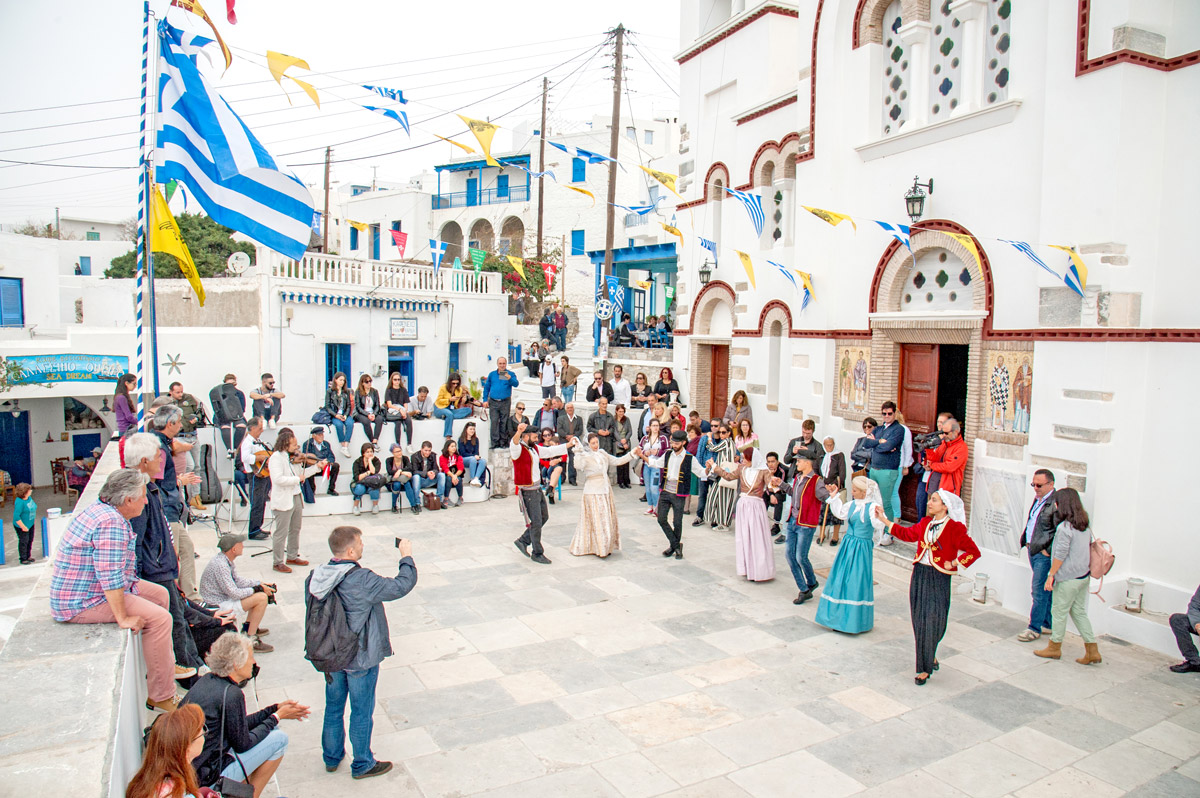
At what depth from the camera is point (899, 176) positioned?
1114 centimetres

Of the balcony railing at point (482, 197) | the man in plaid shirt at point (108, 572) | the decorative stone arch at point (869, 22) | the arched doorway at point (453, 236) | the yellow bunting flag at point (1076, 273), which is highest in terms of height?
the balcony railing at point (482, 197)

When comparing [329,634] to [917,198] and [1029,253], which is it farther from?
[917,198]

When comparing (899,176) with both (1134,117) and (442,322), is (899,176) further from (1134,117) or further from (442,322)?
(442,322)

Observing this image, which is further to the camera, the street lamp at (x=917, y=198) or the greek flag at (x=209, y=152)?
the street lamp at (x=917, y=198)

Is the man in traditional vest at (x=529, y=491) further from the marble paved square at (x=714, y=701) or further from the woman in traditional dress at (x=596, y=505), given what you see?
the marble paved square at (x=714, y=701)

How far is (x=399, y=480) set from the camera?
1270cm

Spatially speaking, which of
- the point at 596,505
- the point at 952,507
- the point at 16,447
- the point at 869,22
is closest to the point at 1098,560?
the point at 952,507

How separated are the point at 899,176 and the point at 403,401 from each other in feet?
30.3

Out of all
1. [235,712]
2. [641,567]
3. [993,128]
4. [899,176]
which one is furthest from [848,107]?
[235,712]

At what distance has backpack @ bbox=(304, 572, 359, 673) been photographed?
505cm

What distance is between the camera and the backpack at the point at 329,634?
505 centimetres

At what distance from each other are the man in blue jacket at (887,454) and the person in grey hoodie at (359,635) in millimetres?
7412

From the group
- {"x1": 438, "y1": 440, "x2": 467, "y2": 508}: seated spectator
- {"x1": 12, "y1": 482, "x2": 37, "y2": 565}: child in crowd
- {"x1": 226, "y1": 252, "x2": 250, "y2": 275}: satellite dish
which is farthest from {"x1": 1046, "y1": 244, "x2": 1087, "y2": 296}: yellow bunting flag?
{"x1": 226, "y1": 252, "x2": 250, "y2": 275}: satellite dish

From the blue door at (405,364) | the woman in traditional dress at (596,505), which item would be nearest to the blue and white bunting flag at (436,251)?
the blue door at (405,364)
